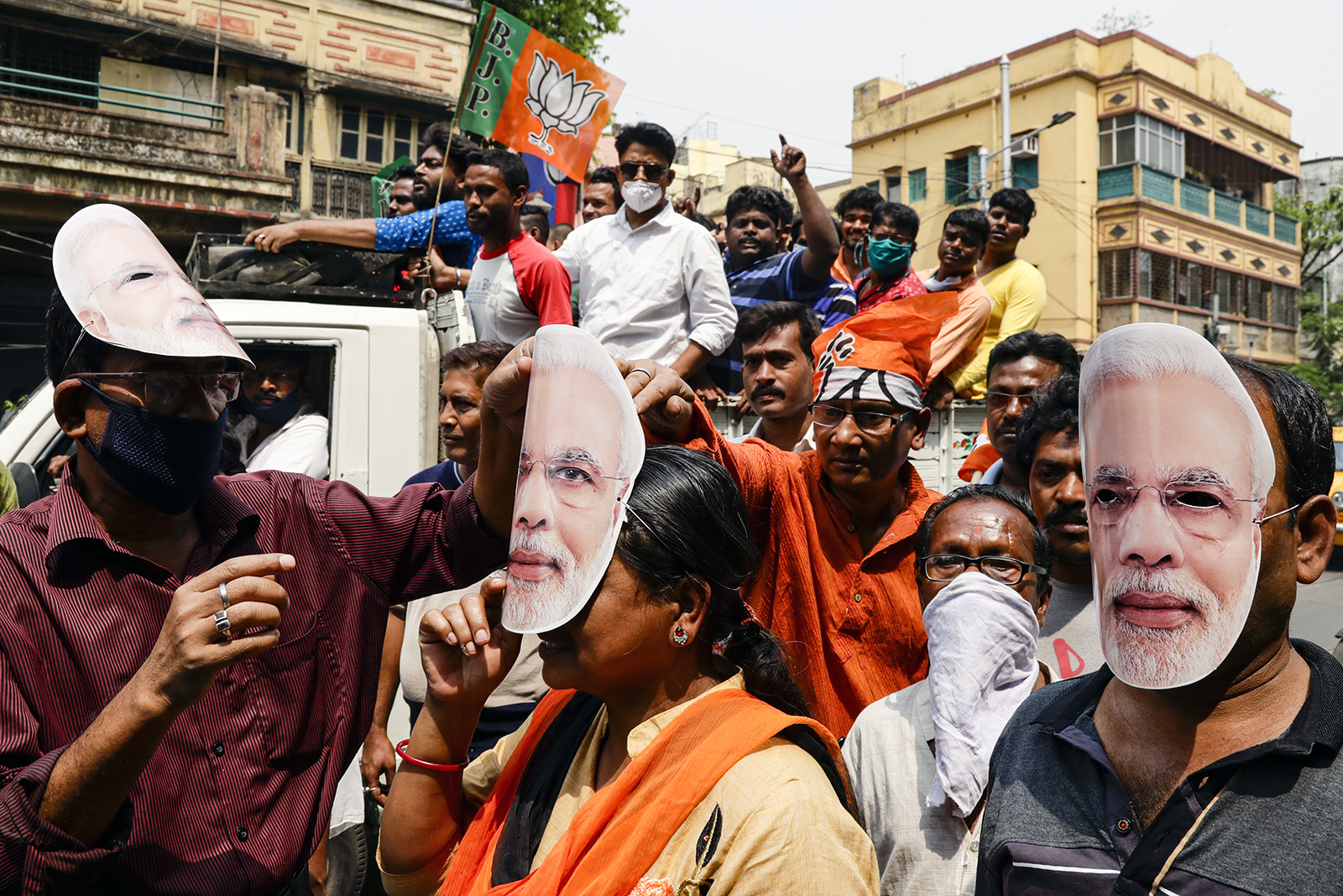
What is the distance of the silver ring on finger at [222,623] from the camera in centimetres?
158

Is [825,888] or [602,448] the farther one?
[602,448]

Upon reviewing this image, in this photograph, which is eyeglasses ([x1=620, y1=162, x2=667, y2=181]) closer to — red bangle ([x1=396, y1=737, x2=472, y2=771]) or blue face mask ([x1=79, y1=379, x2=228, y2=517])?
blue face mask ([x1=79, y1=379, x2=228, y2=517])

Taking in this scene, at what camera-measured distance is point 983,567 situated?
7.73ft

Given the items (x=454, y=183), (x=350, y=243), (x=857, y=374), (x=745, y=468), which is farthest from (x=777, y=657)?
(x=454, y=183)

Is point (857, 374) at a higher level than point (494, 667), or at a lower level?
higher

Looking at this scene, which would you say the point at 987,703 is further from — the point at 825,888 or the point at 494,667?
the point at 494,667

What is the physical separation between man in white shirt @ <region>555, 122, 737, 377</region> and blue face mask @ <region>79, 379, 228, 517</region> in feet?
9.10

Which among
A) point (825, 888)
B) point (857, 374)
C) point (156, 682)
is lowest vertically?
point (825, 888)

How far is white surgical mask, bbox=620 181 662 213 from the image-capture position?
15.7 ft

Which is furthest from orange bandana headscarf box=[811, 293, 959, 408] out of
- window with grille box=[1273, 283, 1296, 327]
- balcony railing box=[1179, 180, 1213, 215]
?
window with grille box=[1273, 283, 1296, 327]

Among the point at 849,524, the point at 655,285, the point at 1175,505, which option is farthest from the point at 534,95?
the point at 1175,505

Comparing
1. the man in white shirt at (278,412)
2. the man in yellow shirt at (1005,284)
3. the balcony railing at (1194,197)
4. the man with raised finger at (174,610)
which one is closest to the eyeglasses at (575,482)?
the man with raised finger at (174,610)

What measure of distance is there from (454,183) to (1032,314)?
11.8 ft

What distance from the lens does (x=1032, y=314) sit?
575cm
